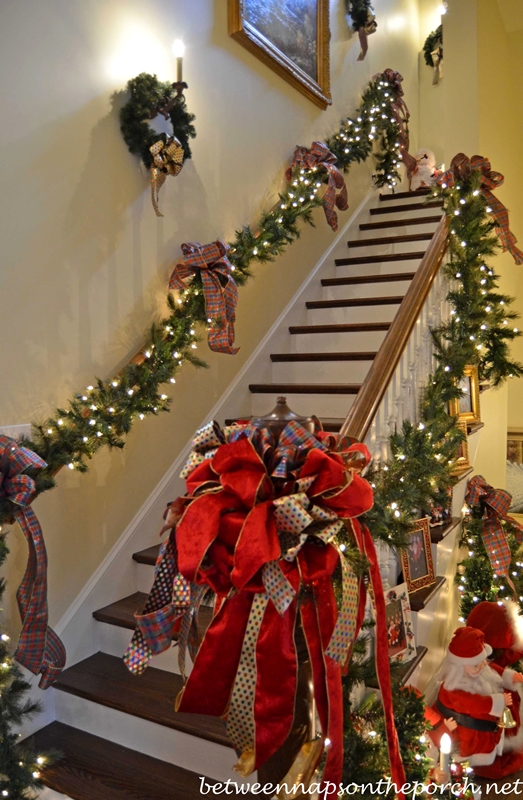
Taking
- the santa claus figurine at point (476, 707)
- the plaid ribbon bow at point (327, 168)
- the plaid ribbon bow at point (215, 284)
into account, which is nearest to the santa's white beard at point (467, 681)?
the santa claus figurine at point (476, 707)

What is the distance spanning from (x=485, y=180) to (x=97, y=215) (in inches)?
74.4

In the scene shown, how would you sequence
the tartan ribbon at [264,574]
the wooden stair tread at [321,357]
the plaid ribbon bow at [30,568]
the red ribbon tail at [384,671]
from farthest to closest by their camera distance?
1. the wooden stair tread at [321,357]
2. the plaid ribbon bow at [30,568]
3. the red ribbon tail at [384,671]
4. the tartan ribbon at [264,574]

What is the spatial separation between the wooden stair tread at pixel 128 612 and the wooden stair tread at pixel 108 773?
0.39m

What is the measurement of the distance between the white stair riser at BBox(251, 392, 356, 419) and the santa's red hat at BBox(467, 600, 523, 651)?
44.5 inches

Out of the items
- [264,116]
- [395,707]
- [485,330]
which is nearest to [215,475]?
[395,707]

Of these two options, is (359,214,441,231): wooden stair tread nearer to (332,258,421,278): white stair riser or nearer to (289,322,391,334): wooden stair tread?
(332,258,421,278): white stair riser

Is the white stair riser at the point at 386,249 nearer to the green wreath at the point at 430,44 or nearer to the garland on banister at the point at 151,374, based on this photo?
the garland on banister at the point at 151,374

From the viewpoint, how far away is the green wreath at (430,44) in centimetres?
610

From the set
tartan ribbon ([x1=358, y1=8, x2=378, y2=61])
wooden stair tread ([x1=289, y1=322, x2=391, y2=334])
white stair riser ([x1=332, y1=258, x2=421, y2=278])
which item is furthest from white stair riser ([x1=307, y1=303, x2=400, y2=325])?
tartan ribbon ([x1=358, y1=8, x2=378, y2=61])

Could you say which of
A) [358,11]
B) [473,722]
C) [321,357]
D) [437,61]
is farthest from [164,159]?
[437,61]

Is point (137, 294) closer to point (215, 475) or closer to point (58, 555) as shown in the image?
point (58, 555)

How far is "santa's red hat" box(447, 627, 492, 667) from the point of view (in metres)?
2.46

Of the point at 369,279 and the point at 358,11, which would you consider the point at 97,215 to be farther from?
the point at 358,11

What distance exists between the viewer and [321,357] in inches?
141
